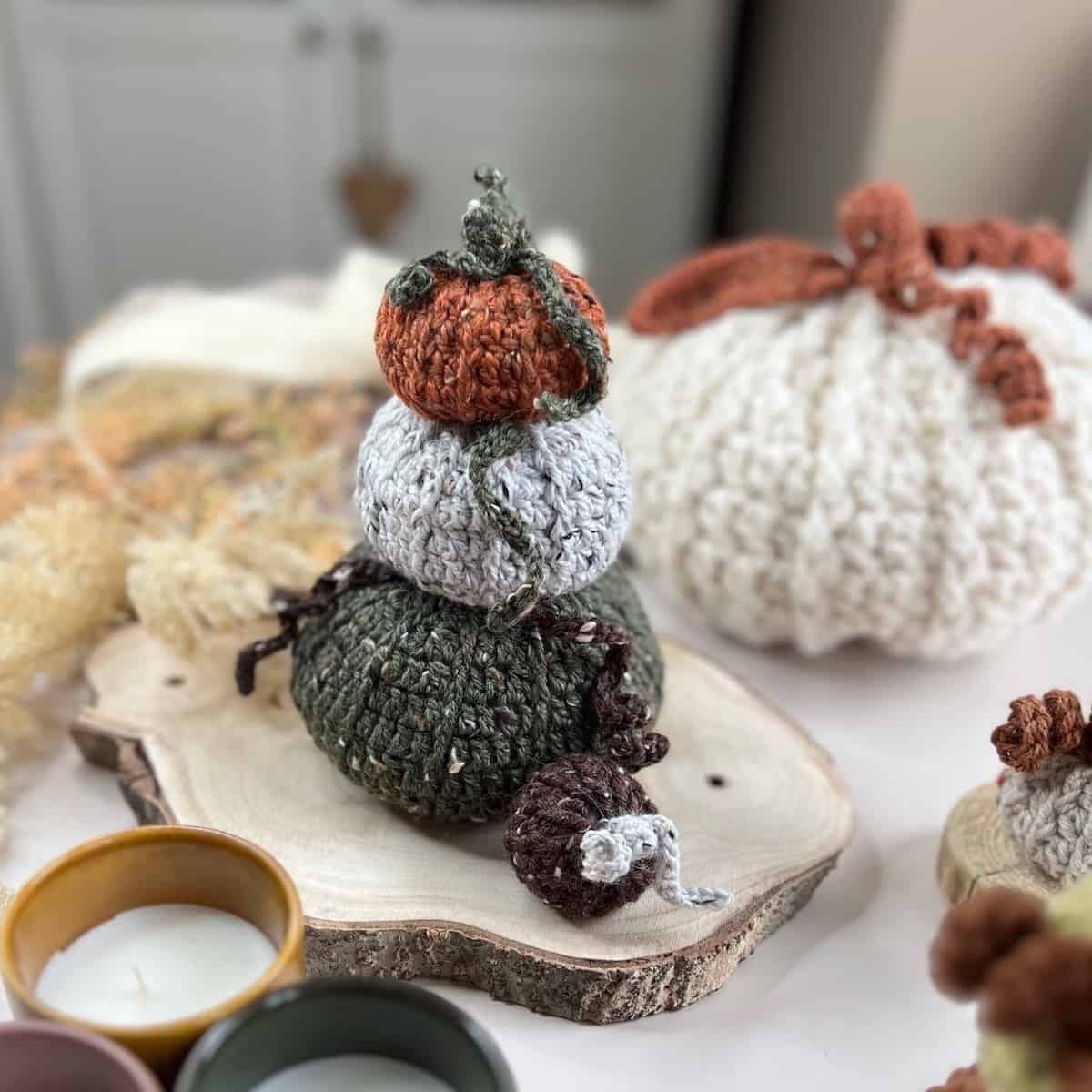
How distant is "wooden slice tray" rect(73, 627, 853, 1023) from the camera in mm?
535

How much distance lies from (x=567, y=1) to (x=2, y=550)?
1.39 metres

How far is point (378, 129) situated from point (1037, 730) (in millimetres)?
1620

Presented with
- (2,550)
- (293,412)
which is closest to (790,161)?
(293,412)

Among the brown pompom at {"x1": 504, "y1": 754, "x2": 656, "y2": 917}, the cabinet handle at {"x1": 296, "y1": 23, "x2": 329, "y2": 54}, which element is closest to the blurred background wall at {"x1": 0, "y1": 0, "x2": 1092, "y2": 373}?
the cabinet handle at {"x1": 296, "y1": 23, "x2": 329, "y2": 54}

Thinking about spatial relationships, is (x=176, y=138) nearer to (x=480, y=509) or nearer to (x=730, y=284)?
(x=730, y=284)

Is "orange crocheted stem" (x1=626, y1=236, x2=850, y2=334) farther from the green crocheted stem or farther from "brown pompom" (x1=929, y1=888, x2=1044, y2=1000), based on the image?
"brown pompom" (x1=929, y1=888, x2=1044, y2=1000)

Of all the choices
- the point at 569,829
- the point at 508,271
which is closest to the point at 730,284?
the point at 508,271

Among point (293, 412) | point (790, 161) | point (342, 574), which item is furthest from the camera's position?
point (790, 161)

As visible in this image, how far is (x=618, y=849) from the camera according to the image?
0.49 meters

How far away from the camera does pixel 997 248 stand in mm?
783

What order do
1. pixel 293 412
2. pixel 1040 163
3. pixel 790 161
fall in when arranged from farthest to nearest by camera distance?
pixel 790 161, pixel 1040 163, pixel 293 412

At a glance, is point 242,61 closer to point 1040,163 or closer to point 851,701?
point 1040,163

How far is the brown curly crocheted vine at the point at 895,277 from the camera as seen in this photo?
705mm

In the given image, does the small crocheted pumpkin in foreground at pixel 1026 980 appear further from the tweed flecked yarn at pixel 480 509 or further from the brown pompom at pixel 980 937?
the tweed flecked yarn at pixel 480 509
